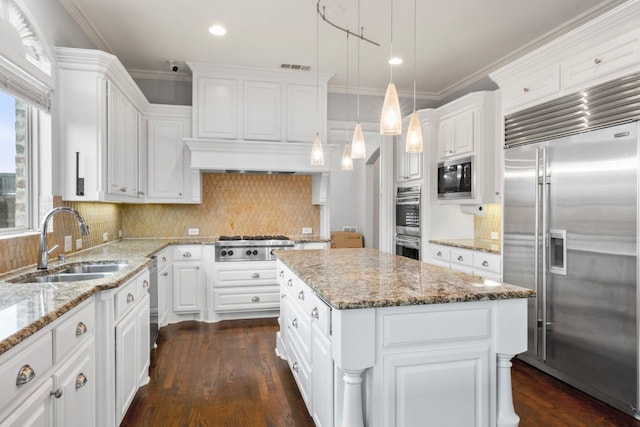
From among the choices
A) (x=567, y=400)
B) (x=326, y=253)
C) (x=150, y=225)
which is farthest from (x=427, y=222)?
(x=150, y=225)

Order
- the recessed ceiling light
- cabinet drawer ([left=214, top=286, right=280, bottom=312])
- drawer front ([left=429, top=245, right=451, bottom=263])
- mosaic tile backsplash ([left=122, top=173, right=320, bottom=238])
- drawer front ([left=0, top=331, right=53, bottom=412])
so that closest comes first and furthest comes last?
drawer front ([left=0, top=331, right=53, bottom=412]) < the recessed ceiling light < drawer front ([left=429, top=245, right=451, bottom=263]) < cabinet drawer ([left=214, top=286, right=280, bottom=312]) < mosaic tile backsplash ([left=122, top=173, right=320, bottom=238])

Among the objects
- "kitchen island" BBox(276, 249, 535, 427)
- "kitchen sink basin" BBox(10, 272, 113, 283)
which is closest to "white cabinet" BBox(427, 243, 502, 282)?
"kitchen island" BBox(276, 249, 535, 427)

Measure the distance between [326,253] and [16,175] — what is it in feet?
6.96

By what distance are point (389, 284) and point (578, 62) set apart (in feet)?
6.84

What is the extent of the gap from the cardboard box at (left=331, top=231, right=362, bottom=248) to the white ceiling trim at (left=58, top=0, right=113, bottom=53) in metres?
4.92

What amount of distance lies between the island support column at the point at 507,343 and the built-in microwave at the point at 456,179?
2443 mm

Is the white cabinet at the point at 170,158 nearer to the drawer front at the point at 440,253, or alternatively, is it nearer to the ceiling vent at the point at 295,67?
the ceiling vent at the point at 295,67

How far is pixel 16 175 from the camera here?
102 inches

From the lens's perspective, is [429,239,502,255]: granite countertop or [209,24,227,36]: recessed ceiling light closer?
[209,24,227,36]: recessed ceiling light

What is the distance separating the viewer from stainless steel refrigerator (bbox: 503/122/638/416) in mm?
2373

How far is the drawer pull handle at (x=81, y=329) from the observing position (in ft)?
5.58

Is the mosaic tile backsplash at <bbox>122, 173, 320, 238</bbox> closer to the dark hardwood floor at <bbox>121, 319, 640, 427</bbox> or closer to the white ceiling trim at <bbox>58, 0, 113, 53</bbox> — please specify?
the dark hardwood floor at <bbox>121, 319, 640, 427</bbox>

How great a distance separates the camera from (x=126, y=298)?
7.65 ft

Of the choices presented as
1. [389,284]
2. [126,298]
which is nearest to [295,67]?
[126,298]
